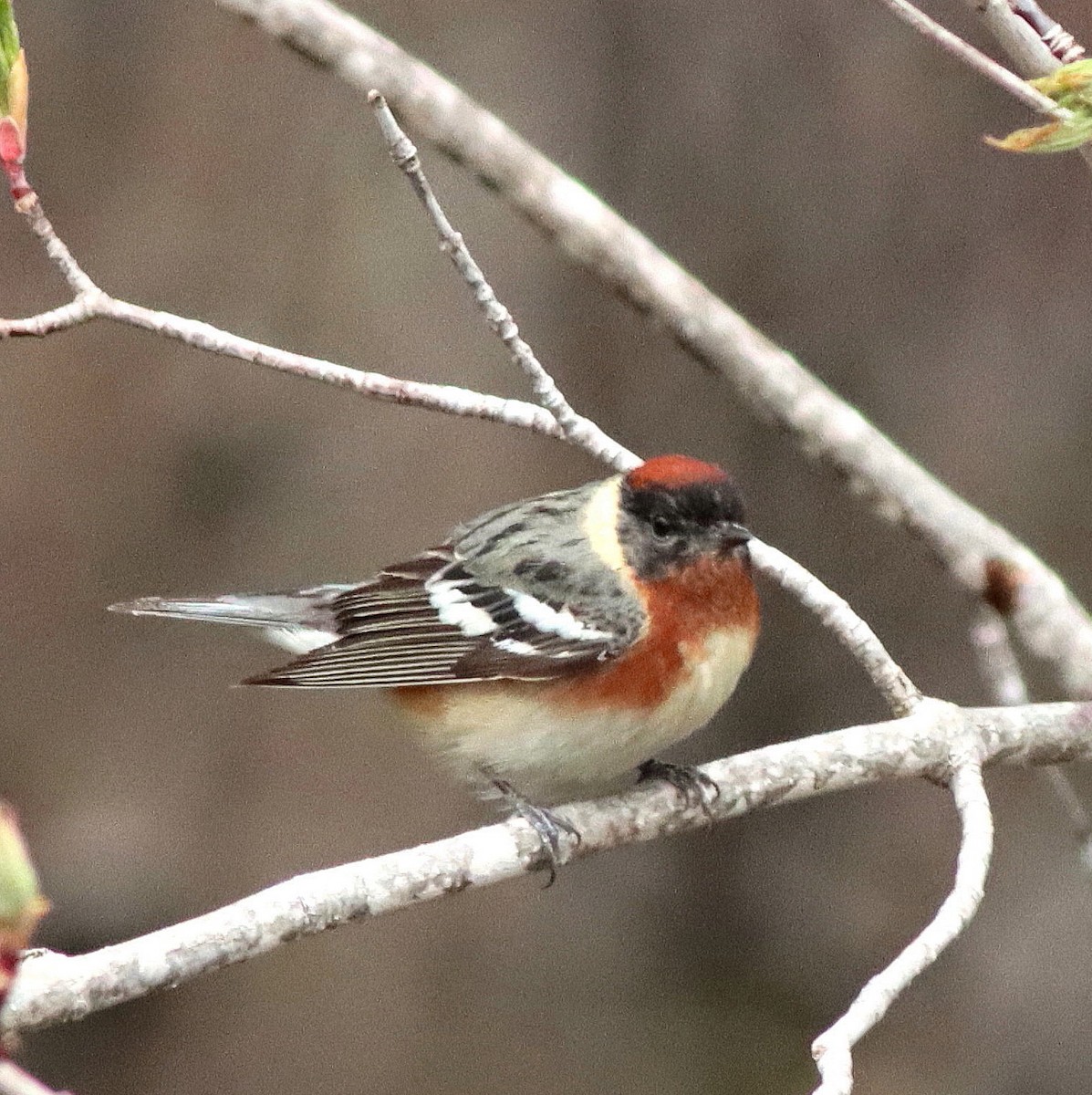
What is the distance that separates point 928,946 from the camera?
2371 millimetres

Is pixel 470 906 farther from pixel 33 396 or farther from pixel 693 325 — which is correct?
pixel 693 325

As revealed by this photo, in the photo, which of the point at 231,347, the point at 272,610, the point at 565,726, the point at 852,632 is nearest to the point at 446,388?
the point at 231,347

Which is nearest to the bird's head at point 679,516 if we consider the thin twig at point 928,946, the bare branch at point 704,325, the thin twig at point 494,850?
the thin twig at point 494,850

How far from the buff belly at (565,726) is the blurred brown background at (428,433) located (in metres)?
1.81

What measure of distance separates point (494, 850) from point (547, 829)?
29cm

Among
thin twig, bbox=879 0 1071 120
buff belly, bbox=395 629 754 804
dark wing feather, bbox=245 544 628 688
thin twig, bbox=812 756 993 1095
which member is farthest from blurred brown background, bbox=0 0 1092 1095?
thin twig, bbox=879 0 1071 120

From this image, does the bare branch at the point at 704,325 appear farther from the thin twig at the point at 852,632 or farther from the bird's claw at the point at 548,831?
the bird's claw at the point at 548,831

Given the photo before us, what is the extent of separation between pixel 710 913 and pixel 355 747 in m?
1.67

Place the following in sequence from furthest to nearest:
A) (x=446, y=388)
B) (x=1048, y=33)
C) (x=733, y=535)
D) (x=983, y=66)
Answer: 1. (x=733, y=535)
2. (x=446, y=388)
3. (x=1048, y=33)
4. (x=983, y=66)

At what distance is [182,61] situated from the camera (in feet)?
16.9

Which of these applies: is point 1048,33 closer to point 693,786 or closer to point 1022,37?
point 1022,37

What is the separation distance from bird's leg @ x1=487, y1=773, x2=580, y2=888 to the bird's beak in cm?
69

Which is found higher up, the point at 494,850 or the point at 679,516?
the point at 679,516

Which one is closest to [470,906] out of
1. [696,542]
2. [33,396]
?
[33,396]
